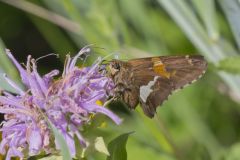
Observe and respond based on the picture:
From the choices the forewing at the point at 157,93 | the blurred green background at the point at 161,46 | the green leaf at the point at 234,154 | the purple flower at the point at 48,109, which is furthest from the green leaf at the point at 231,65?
the green leaf at the point at 234,154

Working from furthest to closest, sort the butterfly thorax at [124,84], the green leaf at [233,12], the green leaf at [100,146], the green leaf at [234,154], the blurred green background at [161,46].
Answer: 1. the green leaf at [234,154]
2. the blurred green background at [161,46]
3. the green leaf at [233,12]
4. the butterfly thorax at [124,84]
5. the green leaf at [100,146]

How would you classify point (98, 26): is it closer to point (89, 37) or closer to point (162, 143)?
point (89, 37)

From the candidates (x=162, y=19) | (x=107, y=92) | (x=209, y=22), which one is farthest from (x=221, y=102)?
(x=107, y=92)

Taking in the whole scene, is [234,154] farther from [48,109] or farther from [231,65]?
[48,109]

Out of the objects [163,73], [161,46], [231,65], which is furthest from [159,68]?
[161,46]

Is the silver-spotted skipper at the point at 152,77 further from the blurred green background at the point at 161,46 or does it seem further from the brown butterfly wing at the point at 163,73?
the blurred green background at the point at 161,46

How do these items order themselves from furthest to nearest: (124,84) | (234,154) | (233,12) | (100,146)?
(234,154) → (233,12) → (124,84) → (100,146)

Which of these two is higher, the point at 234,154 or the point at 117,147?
the point at 117,147
